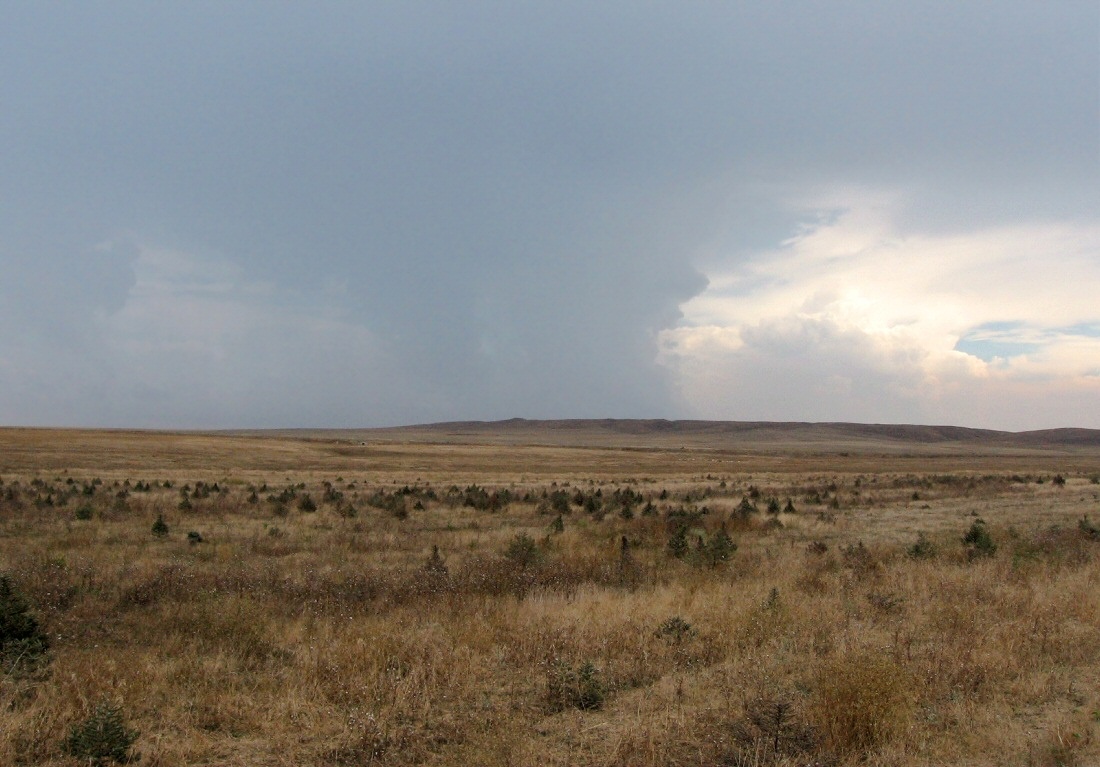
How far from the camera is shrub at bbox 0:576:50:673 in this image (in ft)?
21.2

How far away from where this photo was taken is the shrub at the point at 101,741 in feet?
15.4

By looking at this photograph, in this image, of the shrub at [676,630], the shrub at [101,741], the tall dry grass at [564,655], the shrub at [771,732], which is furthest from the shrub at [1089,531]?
the shrub at [101,741]

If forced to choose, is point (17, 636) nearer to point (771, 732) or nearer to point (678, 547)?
point (771, 732)

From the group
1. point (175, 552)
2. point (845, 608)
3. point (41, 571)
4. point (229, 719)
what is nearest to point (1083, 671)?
point (845, 608)

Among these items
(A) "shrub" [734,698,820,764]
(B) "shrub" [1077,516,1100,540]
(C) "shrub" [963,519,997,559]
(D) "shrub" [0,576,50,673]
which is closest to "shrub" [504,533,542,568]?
(A) "shrub" [734,698,820,764]

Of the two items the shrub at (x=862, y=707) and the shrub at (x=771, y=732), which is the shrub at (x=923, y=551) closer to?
the shrub at (x=862, y=707)

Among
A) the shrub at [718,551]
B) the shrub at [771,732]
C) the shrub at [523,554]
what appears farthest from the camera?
the shrub at [718,551]

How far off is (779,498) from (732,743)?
97.5ft

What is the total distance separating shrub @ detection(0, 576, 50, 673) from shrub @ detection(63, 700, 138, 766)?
6.87 ft

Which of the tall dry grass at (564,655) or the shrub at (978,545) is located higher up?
the tall dry grass at (564,655)

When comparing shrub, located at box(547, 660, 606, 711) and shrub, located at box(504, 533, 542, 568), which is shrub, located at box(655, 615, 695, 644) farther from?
shrub, located at box(504, 533, 542, 568)

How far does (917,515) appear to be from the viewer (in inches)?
930

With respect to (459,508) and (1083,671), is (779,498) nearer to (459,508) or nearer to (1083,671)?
(459,508)

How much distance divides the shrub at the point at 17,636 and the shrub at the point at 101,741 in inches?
82.5
